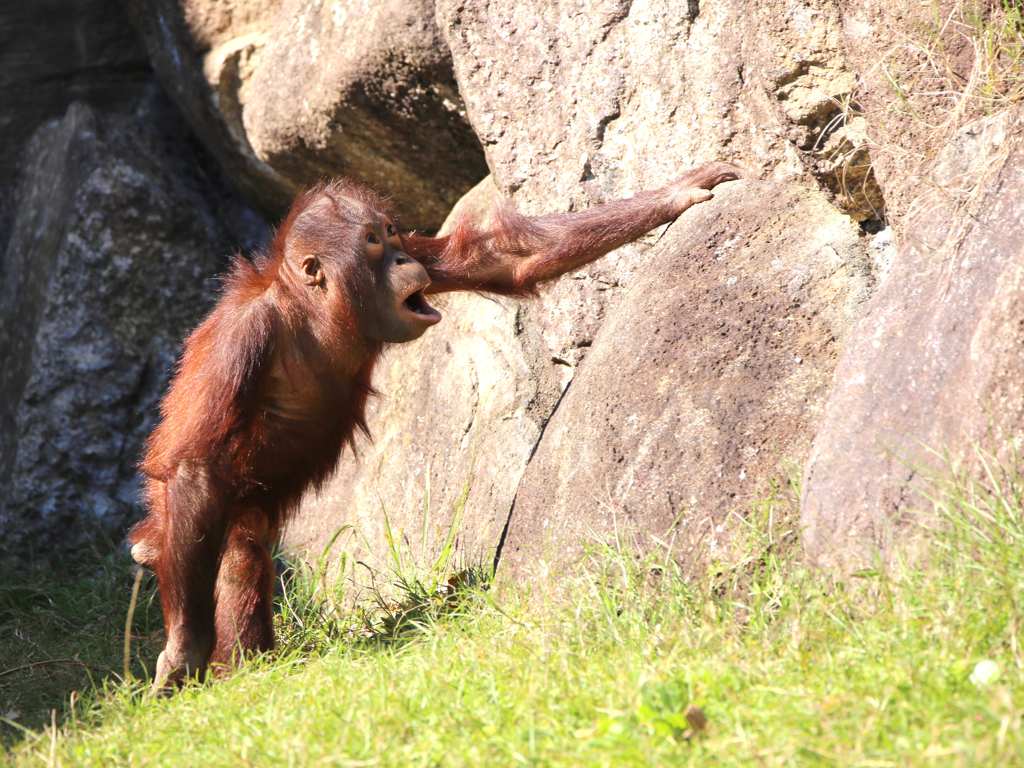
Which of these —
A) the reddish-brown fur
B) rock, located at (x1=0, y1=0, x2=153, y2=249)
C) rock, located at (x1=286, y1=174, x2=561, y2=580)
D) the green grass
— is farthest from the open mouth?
rock, located at (x1=0, y1=0, x2=153, y2=249)

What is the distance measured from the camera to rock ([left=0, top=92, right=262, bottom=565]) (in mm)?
4684

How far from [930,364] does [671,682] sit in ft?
3.40

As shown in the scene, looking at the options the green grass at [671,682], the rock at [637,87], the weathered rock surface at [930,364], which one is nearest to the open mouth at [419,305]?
the rock at [637,87]

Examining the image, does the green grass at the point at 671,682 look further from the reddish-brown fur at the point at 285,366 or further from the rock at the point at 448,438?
the rock at the point at 448,438

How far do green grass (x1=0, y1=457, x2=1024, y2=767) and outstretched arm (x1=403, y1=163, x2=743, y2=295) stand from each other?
1103 mm

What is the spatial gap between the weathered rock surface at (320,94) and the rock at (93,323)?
1.40 ft

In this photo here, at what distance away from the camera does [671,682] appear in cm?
185

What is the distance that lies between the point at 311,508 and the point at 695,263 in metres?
2.05

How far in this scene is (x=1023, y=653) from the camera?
175 cm

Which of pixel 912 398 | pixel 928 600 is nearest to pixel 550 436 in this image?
pixel 912 398

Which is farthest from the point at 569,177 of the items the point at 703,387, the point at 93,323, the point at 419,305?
the point at 93,323

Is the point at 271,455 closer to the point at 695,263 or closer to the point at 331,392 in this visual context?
the point at 331,392

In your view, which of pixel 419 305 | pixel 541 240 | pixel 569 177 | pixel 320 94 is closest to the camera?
pixel 419 305

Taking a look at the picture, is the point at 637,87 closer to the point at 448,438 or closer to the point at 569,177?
the point at 569,177
